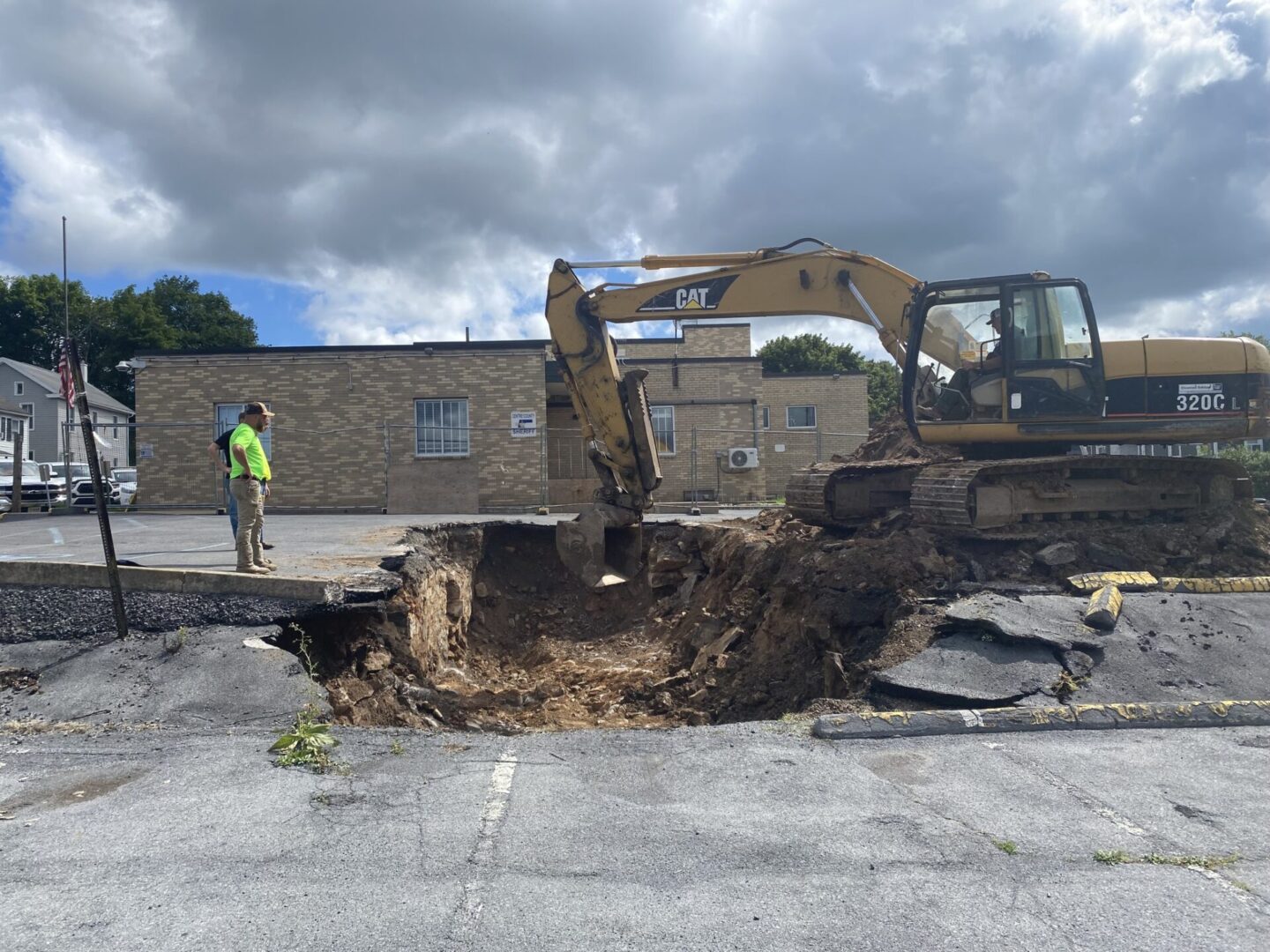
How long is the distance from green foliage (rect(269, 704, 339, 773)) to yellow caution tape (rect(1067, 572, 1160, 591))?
19.2ft

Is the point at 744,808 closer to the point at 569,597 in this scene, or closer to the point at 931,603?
the point at 931,603

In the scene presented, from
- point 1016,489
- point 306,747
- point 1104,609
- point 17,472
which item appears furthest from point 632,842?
point 17,472

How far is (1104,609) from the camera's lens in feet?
21.5

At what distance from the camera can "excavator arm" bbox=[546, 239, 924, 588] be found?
378 inches

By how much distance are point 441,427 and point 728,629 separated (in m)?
13.5

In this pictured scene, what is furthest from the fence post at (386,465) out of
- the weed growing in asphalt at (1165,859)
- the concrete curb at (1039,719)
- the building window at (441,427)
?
the weed growing in asphalt at (1165,859)

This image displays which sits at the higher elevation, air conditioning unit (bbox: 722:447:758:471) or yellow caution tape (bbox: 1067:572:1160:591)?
air conditioning unit (bbox: 722:447:758:471)

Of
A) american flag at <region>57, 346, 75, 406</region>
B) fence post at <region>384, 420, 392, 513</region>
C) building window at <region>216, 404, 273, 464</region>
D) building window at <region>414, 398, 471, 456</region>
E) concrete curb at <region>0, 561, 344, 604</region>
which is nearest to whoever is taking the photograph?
american flag at <region>57, 346, 75, 406</region>

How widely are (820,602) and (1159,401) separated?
4029 millimetres

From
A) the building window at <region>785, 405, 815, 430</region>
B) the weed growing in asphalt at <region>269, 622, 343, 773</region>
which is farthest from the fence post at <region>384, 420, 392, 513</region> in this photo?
the weed growing in asphalt at <region>269, 622, 343, 773</region>

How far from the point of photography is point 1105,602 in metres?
6.70

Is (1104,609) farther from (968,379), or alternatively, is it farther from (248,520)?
(248,520)

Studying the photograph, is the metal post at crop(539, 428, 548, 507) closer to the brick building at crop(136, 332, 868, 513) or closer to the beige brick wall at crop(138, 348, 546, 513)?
the brick building at crop(136, 332, 868, 513)

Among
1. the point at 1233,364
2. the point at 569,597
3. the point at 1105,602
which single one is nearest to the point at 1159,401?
the point at 1233,364
